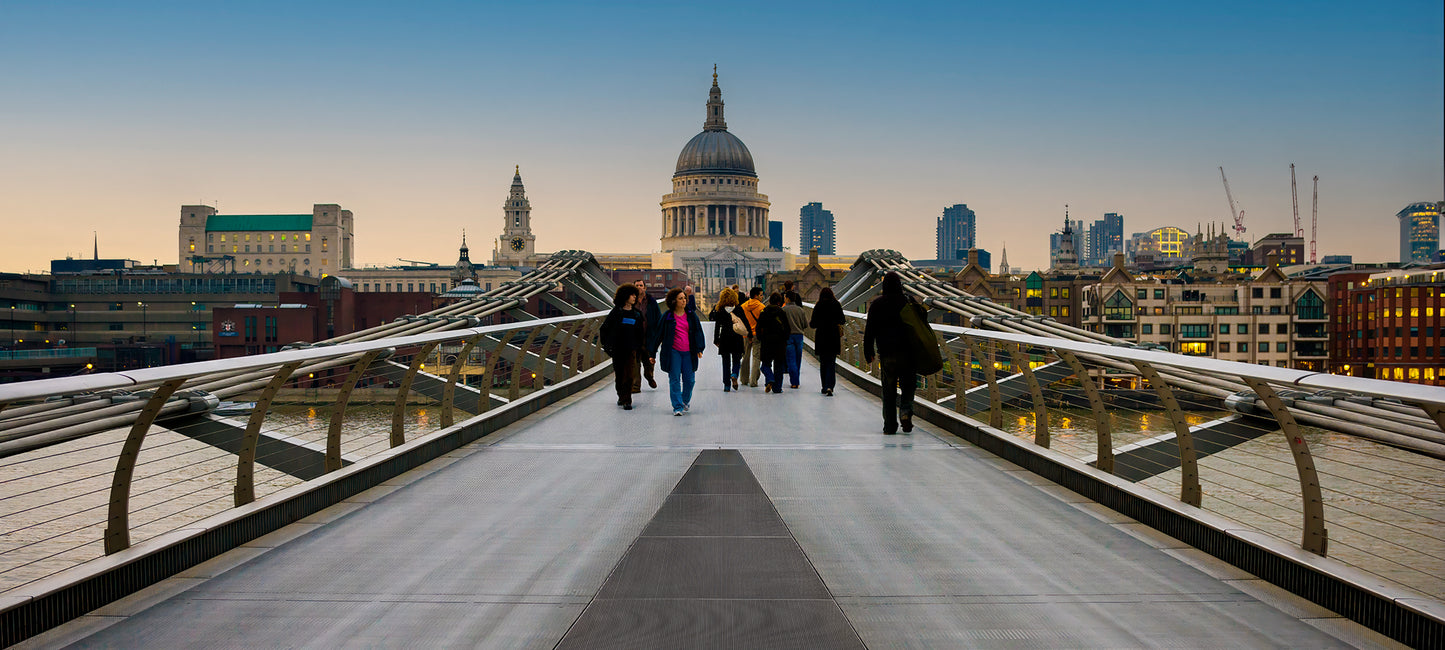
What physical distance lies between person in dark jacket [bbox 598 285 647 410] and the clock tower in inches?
6343

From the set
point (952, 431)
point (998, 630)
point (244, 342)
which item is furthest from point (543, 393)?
point (244, 342)

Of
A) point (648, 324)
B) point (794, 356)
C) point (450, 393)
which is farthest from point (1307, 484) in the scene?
point (794, 356)

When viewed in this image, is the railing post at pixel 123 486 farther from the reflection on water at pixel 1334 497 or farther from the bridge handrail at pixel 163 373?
the reflection on water at pixel 1334 497

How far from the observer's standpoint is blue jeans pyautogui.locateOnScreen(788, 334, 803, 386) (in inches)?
593

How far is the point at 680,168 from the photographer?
176625mm

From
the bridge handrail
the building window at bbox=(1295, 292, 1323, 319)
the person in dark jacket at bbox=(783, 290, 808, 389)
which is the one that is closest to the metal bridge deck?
the bridge handrail

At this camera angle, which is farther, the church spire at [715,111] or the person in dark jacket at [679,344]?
the church spire at [715,111]

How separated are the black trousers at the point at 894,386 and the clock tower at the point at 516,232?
164 meters

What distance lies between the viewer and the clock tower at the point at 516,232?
170875 mm

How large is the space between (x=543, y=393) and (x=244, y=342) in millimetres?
75464

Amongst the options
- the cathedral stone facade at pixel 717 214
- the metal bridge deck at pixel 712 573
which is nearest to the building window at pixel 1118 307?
the cathedral stone facade at pixel 717 214

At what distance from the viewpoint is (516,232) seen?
173625 millimetres

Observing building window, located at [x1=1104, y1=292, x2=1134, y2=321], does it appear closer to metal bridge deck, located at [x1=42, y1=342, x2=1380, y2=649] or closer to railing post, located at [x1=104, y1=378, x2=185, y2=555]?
metal bridge deck, located at [x1=42, y1=342, x2=1380, y2=649]

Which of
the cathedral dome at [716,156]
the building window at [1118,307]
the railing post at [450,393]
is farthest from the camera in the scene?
the cathedral dome at [716,156]
